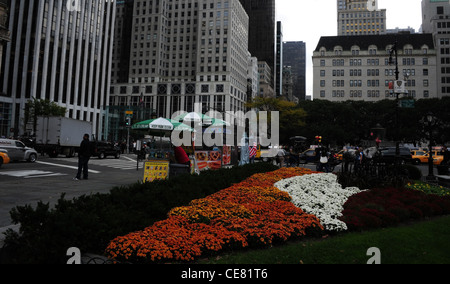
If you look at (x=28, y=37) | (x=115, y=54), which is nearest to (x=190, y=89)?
(x=115, y=54)

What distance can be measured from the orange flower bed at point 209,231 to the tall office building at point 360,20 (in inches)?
6689

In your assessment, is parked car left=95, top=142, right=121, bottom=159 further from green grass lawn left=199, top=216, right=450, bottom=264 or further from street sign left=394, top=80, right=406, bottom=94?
green grass lawn left=199, top=216, right=450, bottom=264

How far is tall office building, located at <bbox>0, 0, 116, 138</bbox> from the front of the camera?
70625 millimetres

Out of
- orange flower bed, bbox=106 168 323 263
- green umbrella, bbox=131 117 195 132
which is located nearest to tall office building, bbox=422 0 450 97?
green umbrella, bbox=131 117 195 132

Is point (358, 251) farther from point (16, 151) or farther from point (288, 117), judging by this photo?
point (288, 117)

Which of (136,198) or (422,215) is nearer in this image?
(136,198)

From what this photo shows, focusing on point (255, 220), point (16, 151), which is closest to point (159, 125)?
point (255, 220)

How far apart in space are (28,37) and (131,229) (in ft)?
275

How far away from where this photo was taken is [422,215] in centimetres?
647

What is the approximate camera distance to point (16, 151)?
68.0 ft

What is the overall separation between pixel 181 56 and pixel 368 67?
70011 mm

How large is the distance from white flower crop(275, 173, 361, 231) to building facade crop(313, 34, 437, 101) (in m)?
103
